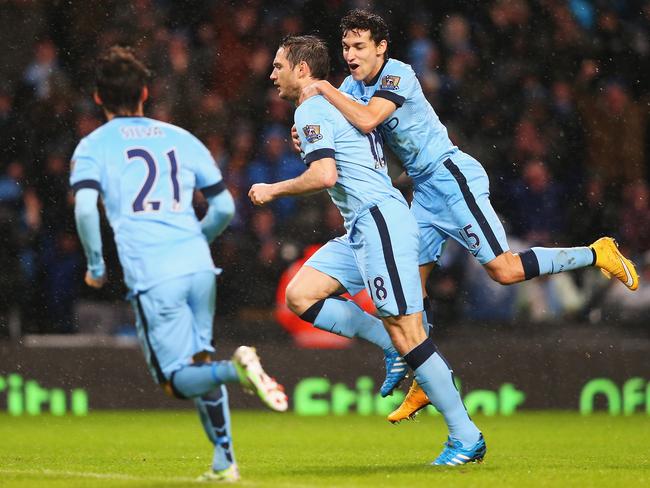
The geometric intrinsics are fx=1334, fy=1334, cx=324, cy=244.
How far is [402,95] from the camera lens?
697 centimetres

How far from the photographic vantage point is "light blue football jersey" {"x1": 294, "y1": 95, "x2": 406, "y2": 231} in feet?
21.6

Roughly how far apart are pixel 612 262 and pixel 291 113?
18.1 ft

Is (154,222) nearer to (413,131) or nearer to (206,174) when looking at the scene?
(206,174)

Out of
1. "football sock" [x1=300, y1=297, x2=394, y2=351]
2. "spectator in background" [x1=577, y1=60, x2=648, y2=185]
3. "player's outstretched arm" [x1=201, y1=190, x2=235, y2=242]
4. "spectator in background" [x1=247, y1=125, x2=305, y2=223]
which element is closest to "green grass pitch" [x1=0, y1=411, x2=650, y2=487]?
"football sock" [x1=300, y1=297, x2=394, y2=351]

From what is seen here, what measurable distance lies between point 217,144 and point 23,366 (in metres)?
2.78

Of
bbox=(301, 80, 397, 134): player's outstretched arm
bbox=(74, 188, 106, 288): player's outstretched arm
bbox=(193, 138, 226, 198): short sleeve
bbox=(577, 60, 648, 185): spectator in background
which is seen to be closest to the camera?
bbox=(74, 188, 106, 288): player's outstretched arm

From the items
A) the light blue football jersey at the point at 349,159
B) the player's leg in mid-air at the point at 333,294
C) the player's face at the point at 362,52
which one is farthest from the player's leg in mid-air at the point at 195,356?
the player's face at the point at 362,52

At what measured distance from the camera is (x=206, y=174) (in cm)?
571

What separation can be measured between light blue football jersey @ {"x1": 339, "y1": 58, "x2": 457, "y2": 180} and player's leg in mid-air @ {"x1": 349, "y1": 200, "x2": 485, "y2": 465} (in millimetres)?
636

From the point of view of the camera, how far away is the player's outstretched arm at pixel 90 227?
217 inches

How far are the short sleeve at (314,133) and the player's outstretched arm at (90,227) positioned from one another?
1.33 meters

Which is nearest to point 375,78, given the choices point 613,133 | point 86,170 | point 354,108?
point 354,108

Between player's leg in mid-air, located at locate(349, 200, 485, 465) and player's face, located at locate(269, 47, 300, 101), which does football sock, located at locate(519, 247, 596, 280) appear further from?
player's face, located at locate(269, 47, 300, 101)

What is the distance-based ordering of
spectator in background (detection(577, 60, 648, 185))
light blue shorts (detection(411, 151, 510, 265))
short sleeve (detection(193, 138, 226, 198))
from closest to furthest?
short sleeve (detection(193, 138, 226, 198)), light blue shorts (detection(411, 151, 510, 265)), spectator in background (detection(577, 60, 648, 185))
